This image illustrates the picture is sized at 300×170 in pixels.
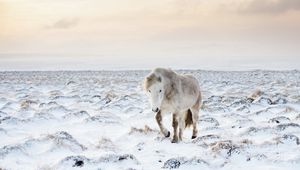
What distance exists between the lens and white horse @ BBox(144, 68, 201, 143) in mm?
10969

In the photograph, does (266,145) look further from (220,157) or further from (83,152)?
(83,152)

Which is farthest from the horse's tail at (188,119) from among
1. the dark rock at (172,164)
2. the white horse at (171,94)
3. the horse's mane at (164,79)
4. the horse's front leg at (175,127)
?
the dark rock at (172,164)

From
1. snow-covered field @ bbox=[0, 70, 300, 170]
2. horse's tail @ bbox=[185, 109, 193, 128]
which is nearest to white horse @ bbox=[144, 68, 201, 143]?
horse's tail @ bbox=[185, 109, 193, 128]

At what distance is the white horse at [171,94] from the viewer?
432 inches

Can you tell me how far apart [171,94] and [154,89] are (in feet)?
2.35

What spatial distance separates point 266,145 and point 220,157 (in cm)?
149

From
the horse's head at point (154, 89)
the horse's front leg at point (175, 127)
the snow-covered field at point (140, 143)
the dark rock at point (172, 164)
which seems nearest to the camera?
the dark rock at point (172, 164)

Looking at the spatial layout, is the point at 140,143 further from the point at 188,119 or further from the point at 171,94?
the point at 188,119

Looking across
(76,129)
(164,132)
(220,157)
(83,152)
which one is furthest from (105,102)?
(220,157)

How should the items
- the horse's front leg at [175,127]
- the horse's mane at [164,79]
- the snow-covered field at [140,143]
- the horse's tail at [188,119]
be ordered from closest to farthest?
the snow-covered field at [140,143] < the horse's mane at [164,79] < the horse's front leg at [175,127] < the horse's tail at [188,119]

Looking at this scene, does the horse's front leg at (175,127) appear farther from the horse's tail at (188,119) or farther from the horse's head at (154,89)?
the horse's tail at (188,119)

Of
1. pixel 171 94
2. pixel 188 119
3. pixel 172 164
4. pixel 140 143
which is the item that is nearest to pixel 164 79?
pixel 171 94

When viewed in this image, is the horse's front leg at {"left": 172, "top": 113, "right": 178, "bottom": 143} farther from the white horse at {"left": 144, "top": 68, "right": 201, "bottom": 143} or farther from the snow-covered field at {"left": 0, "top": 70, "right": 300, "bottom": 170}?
the snow-covered field at {"left": 0, "top": 70, "right": 300, "bottom": 170}

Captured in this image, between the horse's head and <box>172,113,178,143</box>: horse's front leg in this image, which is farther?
<box>172,113,178,143</box>: horse's front leg
